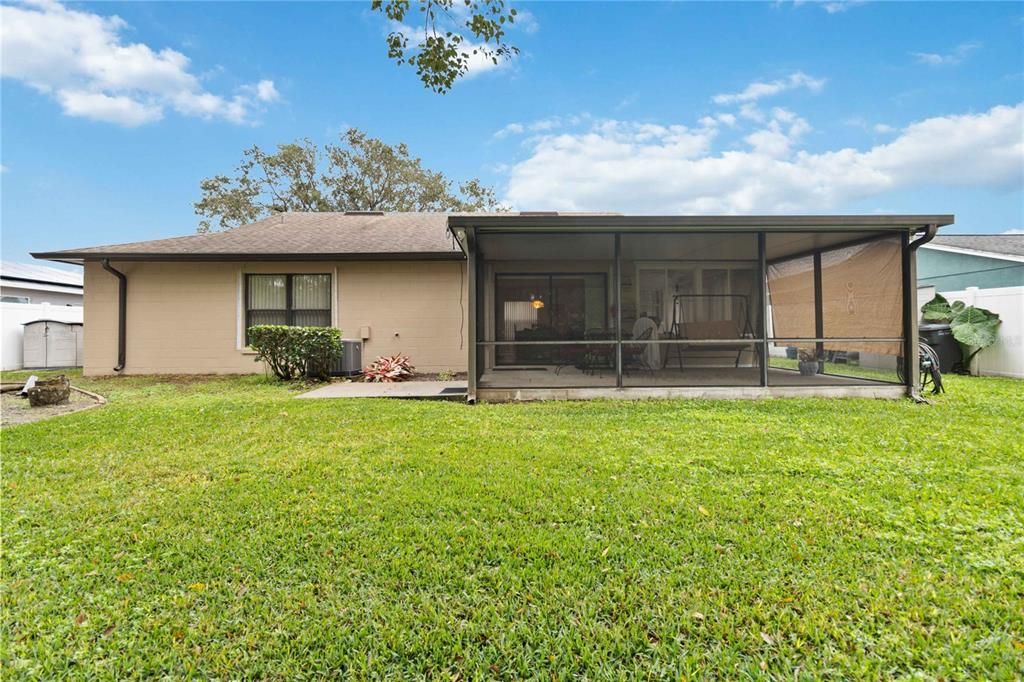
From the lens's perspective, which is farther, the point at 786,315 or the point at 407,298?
the point at 407,298

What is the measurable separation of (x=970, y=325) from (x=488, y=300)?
9.00 metres

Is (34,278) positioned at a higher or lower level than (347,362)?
higher

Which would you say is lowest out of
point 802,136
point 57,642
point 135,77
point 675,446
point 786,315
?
point 57,642

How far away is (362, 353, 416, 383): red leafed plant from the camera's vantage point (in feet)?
28.0

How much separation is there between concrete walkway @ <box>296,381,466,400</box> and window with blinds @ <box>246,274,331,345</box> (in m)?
2.26

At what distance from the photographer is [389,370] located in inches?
342

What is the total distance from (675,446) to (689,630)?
236 cm

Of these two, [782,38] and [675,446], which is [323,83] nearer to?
[782,38]

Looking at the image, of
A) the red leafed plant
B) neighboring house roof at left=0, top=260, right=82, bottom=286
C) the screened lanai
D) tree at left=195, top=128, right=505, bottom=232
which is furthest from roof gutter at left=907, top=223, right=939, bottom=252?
neighboring house roof at left=0, top=260, right=82, bottom=286

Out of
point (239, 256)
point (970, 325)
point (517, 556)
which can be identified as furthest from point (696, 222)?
point (239, 256)

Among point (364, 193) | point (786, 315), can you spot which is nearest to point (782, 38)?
point (786, 315)

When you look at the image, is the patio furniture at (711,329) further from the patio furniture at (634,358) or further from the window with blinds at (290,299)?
the window with blinds at (290,299)

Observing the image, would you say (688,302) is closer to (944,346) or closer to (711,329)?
(711,329)

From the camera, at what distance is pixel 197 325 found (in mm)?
9461
